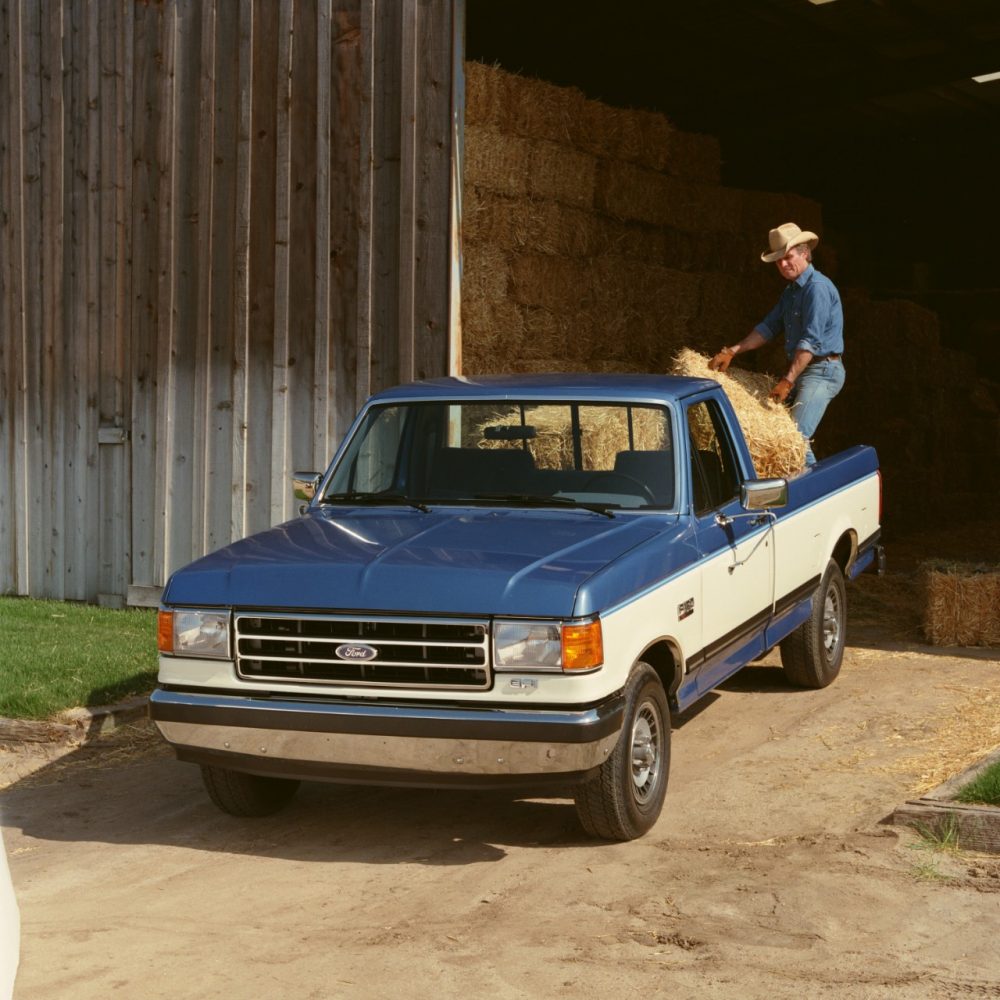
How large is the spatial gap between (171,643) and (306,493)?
144 centimetres

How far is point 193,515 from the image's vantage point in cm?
1140

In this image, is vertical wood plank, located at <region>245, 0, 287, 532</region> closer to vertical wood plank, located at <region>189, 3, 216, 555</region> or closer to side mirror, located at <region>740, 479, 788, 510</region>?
vertical wood plank, located at <region>189, 3, 216, 555</region>

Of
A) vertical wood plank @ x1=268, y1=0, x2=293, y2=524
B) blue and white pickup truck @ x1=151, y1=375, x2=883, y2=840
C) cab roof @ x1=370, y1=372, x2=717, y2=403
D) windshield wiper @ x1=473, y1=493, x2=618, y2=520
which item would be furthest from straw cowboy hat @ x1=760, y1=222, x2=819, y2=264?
windshield wiper @ x1=473, y1=493, x2=618, y2=520

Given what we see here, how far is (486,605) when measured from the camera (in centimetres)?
554

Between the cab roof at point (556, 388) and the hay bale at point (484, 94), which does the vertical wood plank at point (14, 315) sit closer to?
the hay bale at point (484, 94)

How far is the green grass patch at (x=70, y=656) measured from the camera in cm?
830

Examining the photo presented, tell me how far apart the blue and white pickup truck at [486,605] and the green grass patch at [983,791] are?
1149mm

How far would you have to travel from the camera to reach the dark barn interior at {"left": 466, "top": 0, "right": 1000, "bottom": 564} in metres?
15.0

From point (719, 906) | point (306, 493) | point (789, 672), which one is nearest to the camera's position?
point (719, 906)

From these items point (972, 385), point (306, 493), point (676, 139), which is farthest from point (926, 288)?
point (306, 493)

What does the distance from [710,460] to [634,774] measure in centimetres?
184

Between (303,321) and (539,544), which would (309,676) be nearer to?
(539,544)

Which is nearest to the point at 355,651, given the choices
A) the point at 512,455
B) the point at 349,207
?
the point at 512,455

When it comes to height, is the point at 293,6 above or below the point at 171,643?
above
